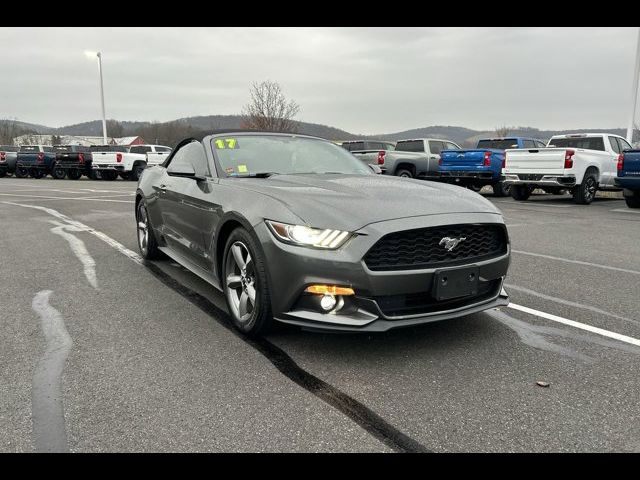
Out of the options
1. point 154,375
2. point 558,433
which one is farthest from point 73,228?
point 558,433

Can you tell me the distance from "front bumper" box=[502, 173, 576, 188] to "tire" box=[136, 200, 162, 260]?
1079cm

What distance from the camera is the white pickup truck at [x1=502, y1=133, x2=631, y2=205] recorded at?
13.3 metres

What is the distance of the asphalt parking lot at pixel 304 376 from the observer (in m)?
2.44

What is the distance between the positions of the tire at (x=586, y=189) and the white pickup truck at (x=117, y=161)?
1969 centimetres

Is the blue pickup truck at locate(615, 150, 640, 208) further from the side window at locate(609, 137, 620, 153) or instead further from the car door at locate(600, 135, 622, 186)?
the side window at locate(609, 137, 620, 153)

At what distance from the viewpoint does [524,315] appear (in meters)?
4.18

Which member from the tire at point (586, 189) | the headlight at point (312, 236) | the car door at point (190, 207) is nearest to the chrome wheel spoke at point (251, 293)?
the headlight at point (312, 236)

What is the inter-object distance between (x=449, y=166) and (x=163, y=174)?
39.5 feet

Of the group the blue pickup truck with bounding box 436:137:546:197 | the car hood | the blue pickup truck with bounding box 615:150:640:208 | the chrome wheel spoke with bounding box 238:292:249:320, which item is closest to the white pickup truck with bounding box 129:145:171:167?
the blue pickup truck with bounding box 436:137:546:197

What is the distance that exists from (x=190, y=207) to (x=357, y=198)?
1796 mm

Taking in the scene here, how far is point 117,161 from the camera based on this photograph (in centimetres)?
2517

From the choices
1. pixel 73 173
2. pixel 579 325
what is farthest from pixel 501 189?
pixel 73 173
